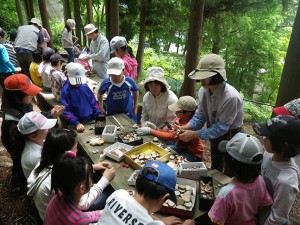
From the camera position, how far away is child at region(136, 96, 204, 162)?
11.7 ft

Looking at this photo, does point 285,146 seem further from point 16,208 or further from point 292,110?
point 16,208

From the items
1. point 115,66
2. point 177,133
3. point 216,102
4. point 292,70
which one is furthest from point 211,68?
point 292,70

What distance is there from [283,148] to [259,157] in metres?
0.30

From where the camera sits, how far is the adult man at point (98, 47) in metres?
6.40

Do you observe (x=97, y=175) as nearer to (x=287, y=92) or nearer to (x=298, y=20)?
(x=287, y=92)

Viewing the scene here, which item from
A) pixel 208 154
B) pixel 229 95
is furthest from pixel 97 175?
pixel 208 154

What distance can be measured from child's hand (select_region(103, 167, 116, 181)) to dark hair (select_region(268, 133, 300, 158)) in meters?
1.64

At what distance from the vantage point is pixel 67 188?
1924mm

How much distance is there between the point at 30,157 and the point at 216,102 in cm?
239

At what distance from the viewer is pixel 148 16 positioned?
A: 36.4 ft

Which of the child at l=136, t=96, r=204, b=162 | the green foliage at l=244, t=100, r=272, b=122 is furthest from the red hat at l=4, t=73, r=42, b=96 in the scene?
the green foliage at l=244, t=100, r=272, b=122

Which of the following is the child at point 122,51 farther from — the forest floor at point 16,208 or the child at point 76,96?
the forest floor at point 16,208

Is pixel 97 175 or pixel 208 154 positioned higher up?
pixel 97 175

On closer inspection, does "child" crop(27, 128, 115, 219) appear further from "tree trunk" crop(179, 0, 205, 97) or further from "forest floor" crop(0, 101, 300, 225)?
"tree trunk" crop(179, 0, 205, 97)
